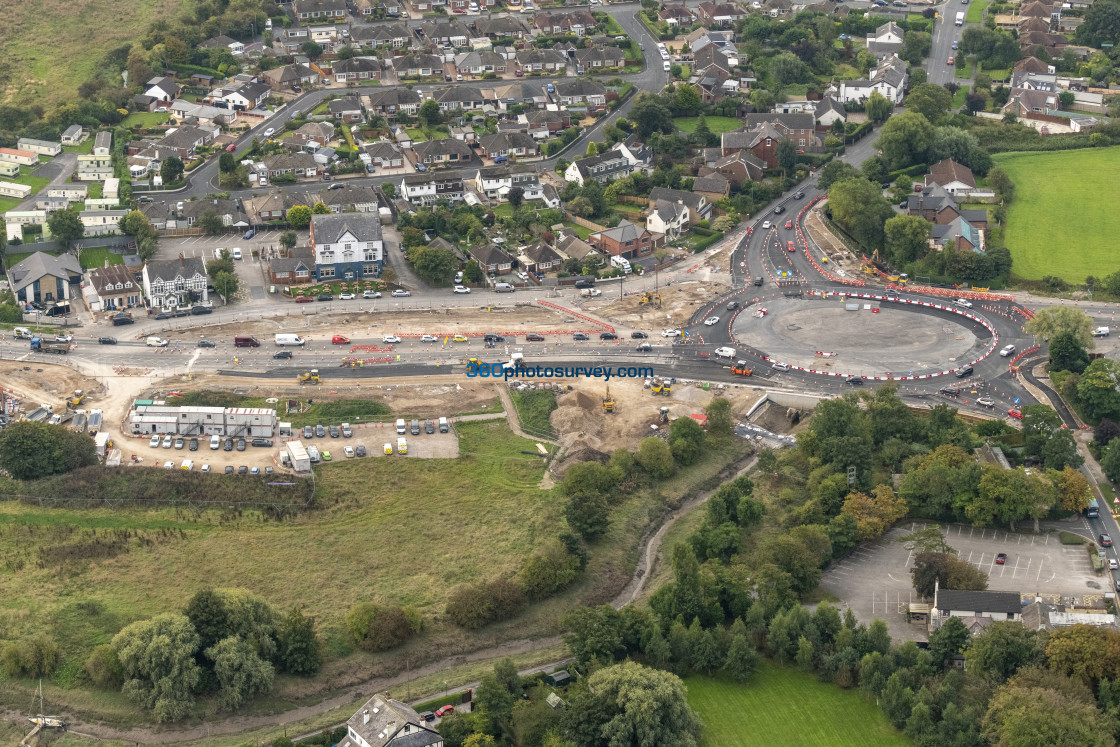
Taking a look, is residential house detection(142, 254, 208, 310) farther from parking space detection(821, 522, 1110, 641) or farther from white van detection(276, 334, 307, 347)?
parking space detection(821, 522, 1110, 641)

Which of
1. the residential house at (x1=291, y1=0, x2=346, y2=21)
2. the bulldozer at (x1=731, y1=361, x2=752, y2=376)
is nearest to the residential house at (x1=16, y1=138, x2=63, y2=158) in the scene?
the residential house at (x1=291, y1=0, x2=346, y2=21)

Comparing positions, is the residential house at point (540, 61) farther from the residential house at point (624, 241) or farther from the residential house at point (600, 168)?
the residential house at point (624, 241)

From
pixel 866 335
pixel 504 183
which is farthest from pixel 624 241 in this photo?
pixel 866 335

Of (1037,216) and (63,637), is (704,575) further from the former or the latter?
(1037,216)

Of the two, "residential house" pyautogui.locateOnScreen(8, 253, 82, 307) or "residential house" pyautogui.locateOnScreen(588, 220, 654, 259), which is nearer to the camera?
"residential house" pyautogui.locateOnScreen(8, 253, 82, 307)

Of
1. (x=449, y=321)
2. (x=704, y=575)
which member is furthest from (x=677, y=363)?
(x=704, y=575)

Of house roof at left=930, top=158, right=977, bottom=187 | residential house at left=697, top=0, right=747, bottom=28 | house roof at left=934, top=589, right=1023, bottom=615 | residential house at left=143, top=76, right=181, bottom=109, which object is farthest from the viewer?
residential house at left=697, top=0, right=747, bottom=28

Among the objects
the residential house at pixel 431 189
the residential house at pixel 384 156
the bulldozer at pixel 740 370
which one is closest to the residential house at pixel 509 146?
the residential house at pixel 384 156
